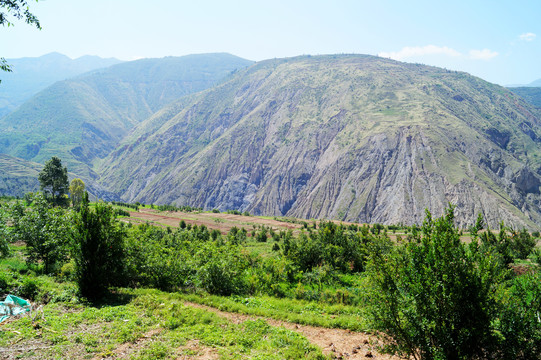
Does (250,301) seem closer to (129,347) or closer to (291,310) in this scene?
(291,310)

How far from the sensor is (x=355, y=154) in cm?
11062

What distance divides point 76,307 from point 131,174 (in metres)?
189

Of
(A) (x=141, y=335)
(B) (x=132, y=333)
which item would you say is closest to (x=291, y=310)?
(A) (x=141, y=335)

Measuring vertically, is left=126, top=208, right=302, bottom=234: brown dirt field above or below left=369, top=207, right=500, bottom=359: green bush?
below

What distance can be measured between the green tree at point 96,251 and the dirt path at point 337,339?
5.20 meters

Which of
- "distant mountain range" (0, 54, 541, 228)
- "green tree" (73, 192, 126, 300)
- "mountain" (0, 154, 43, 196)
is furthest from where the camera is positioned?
"mountain" (0, 154, 43, 196)

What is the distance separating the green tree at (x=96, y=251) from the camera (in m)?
12.3

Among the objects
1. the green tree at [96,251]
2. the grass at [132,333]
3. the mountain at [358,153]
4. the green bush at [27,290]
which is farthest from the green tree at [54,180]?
the mountain at [358,153]

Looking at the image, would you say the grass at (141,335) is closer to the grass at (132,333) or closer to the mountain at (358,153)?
the grass at (132,333)

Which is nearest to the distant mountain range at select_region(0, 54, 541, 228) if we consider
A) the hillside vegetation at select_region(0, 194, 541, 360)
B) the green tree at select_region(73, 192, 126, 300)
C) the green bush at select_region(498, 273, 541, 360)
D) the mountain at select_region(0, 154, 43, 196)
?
the mountain at select_region(0, 154, 43, 196)

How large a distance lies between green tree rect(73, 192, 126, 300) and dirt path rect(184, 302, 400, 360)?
520 centimetres

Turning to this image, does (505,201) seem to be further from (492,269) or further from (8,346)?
(8,346)

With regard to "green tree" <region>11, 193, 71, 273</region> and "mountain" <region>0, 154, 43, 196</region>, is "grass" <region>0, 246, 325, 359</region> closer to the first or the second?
"green tree" <region>11, 193, 71, 273</region>

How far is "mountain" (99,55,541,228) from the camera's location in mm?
86188
